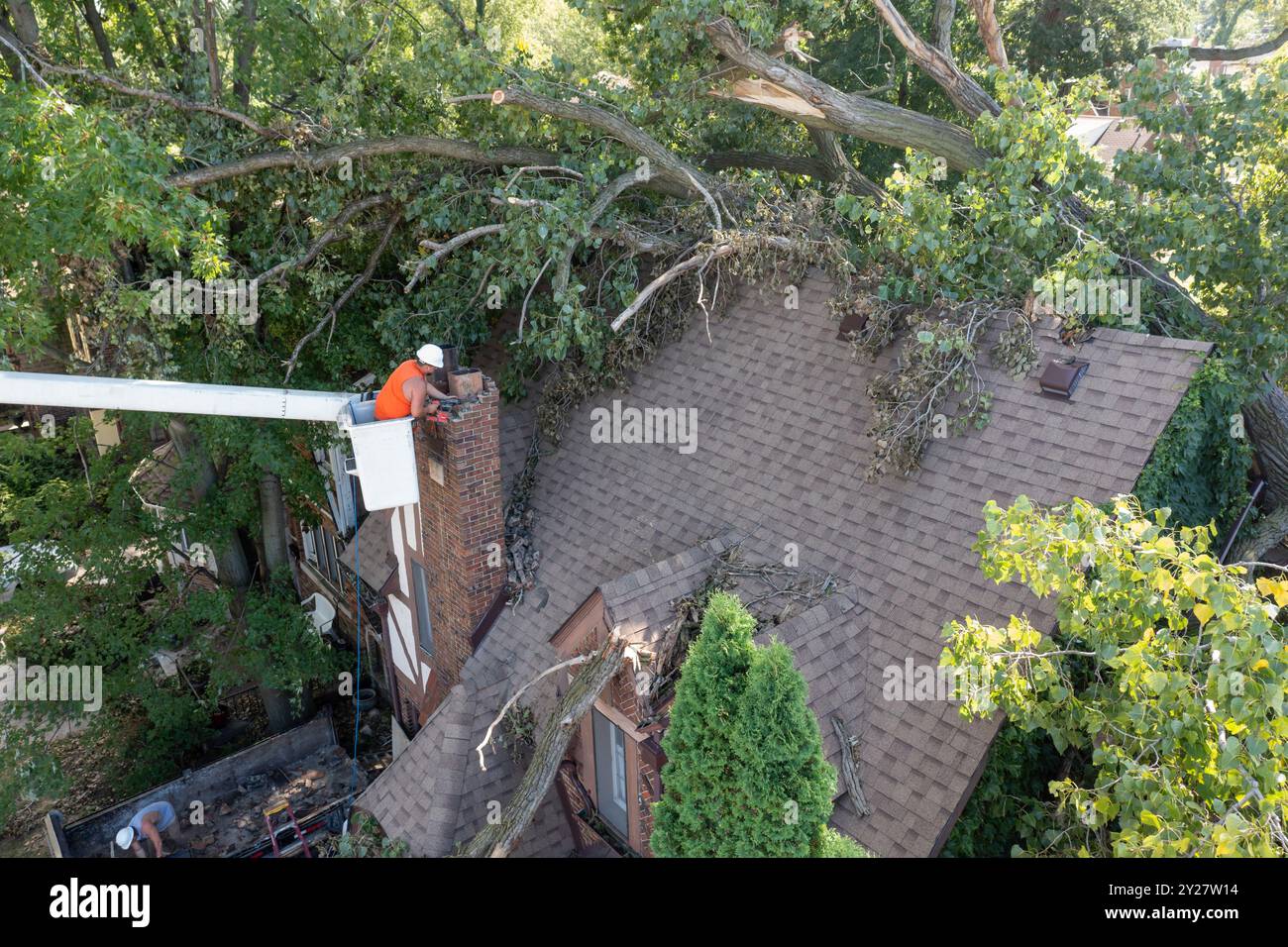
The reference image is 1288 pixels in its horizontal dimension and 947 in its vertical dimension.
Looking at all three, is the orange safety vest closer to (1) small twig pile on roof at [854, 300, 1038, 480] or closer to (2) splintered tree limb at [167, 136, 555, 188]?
(2) splintered tree limb at [167, 136, 555, 188]

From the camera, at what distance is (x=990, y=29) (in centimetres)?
1258

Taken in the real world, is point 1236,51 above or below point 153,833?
above

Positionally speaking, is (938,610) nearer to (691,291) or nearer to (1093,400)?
(1093,400)

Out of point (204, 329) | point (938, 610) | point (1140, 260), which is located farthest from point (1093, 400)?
point (204, 329)

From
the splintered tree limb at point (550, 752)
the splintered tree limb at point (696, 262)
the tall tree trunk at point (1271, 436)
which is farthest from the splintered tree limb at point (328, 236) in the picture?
the tall tree trunk at point (1271, 436)

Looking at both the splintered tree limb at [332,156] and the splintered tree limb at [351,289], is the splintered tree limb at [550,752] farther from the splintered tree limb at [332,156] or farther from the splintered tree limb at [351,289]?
the splintered tree limb at [332,156]

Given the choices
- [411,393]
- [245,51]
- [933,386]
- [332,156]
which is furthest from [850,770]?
[245,51]

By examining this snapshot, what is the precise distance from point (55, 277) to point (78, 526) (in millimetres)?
3937

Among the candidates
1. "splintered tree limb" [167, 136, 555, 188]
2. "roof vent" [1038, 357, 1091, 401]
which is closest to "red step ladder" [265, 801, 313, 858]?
"splintered tree limb" [167, 136, 555, 188]

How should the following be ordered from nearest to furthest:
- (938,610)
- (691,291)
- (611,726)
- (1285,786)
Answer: (1285,786)
(938,610)
(611,726)
(691,291)

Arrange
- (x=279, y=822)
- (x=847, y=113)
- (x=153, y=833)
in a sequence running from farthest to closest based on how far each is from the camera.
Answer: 1. (x=279, y=822)
2. (x=847, y=113)
3. (x=153, y=833)

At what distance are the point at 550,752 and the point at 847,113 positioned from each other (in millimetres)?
8916

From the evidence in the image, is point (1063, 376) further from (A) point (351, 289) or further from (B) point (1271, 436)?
(A) point (351, 289)

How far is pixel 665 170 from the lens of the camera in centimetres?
1155
